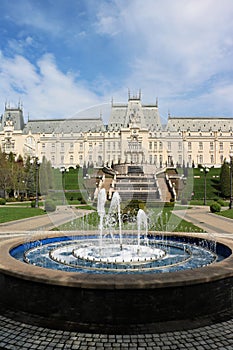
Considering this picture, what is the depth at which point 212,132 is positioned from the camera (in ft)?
269

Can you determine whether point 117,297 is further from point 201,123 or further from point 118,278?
point 201,123

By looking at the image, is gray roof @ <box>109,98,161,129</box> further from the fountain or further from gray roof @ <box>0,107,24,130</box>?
the fountain

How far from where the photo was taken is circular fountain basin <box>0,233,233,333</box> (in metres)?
4.59

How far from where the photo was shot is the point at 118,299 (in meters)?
4.62

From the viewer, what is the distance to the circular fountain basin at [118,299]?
181 inches

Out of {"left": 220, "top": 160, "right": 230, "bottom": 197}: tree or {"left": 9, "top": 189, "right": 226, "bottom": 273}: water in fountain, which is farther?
{"left": 220, "top": 160, "right": 230, "bottom": 197}: tree

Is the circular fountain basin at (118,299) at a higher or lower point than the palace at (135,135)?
lower

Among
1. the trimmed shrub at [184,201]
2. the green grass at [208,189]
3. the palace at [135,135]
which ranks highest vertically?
the palace at [135,135]

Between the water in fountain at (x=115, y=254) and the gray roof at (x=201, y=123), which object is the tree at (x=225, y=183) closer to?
the water in fountain at (x=115, y=254)

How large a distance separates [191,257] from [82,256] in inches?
109

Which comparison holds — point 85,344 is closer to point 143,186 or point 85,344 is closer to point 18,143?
point 143,186

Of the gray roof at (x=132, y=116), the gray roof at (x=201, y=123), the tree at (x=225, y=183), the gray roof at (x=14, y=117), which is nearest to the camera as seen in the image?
the tree at (x=225, y=183)

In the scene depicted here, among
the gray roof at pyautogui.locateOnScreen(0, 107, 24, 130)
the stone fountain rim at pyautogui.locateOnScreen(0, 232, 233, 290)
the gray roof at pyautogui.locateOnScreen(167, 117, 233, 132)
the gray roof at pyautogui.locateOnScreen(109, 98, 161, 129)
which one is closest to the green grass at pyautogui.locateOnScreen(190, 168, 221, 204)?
the gray roof at pyautogui.locateOnScreen(109, 98, 161, 129)

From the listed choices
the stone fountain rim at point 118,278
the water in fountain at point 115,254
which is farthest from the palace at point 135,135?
the stone fountain rim at point 118,278
